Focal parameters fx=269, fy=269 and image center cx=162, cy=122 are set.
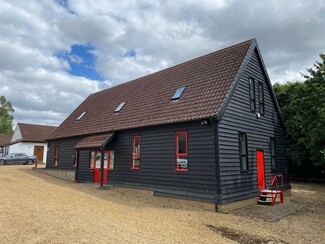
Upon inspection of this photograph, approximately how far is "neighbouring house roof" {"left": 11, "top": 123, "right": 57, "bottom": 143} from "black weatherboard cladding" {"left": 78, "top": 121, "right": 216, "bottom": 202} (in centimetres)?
2763

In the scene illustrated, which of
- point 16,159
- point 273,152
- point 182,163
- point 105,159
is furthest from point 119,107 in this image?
point 16,159

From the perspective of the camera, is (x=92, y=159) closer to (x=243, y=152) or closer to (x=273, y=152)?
(x=243, y=152)

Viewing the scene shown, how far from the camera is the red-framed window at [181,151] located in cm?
1198

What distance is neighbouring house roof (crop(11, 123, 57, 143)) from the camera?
39159 millimetres

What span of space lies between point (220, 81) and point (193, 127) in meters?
2.75

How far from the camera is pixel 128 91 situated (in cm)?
1962

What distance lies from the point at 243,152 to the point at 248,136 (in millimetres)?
959

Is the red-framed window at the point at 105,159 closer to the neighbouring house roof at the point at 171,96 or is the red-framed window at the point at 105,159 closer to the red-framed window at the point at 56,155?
the neighbouring house roof at the point at 171,96

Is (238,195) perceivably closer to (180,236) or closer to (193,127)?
(193,127)

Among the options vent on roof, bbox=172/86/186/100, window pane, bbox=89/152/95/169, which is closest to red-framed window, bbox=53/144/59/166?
window pane, bbox=89/152/95/169

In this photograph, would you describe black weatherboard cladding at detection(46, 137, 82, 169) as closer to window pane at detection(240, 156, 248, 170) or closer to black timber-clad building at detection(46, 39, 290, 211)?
black timber-clad building at detection(46, 39, 290, 211)

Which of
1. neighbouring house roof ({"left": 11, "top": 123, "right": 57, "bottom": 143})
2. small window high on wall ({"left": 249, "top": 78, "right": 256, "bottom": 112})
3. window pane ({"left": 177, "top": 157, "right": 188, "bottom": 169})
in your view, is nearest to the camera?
window pane ({"left": 177, "top": 157, "right": 188, "bottom": 169})

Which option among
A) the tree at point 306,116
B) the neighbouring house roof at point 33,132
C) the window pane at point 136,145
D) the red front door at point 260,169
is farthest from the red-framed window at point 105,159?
the neighbouring house roof at point 33,132

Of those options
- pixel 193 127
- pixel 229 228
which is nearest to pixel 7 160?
pixel 193 127
